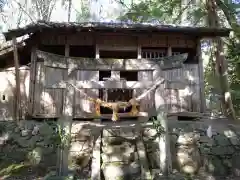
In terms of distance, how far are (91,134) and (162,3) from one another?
32.0 feet

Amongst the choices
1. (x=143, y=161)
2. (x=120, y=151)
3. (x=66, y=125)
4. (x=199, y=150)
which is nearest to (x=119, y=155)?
(x=120, y=151)


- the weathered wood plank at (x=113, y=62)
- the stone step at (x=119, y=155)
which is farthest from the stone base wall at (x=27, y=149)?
the weathered wood plank at (x=113, y=62)

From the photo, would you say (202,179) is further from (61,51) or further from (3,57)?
(3,57)

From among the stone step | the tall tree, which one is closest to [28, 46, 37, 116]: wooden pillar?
the stone step

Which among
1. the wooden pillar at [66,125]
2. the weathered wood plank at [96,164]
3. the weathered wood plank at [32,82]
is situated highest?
the weathered wood plank at [32,82]

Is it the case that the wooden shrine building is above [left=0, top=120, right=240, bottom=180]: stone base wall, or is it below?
above

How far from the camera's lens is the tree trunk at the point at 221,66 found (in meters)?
13.3

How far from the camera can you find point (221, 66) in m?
13.6

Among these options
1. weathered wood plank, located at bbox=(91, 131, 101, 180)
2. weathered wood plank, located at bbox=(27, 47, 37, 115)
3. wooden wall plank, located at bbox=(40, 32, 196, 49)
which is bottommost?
weathered wood plank, located at bbox=(91, 131, 101, 180)

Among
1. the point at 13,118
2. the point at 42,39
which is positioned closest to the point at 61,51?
the point at 42,39

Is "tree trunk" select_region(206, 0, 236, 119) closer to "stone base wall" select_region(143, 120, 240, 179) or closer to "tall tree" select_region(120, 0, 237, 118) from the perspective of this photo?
"tall tree" select_region(120, 0, 237, 118)

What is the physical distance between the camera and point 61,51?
1218 cm

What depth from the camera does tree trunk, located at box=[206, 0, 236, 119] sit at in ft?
43.5

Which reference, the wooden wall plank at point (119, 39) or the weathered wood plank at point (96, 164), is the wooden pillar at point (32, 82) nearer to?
the wooden wall plank at point (119, 39)
